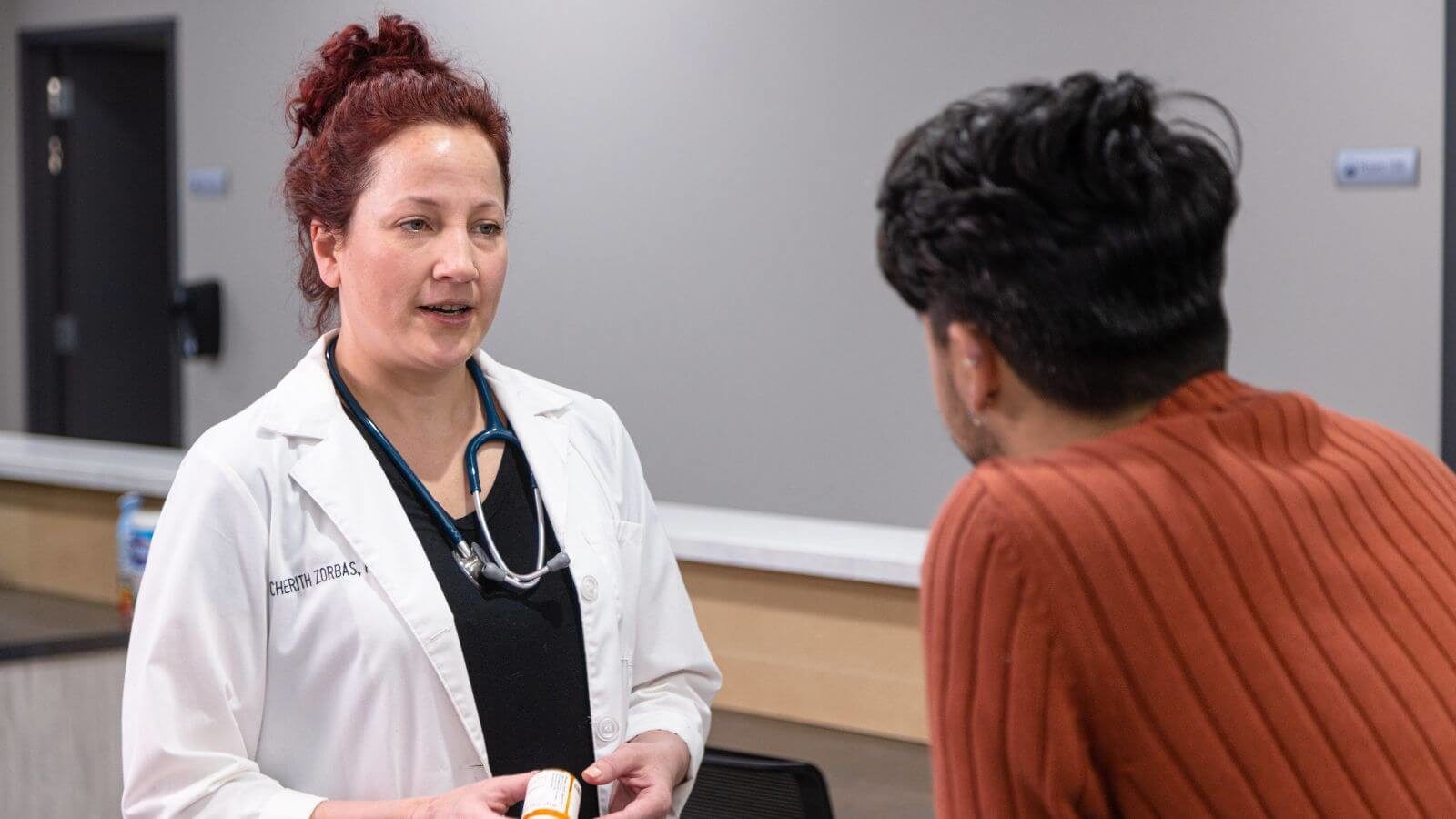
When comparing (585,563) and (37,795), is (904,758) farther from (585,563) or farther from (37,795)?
(37,795)

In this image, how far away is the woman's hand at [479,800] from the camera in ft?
4.39

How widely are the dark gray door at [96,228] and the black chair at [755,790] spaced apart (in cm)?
551

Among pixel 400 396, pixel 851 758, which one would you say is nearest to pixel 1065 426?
pixel 400 396

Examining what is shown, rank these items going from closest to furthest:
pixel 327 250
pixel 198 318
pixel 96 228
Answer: pixel 327 250
pixel 198 318
pixel 96 228

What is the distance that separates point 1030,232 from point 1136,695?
0.29 meters

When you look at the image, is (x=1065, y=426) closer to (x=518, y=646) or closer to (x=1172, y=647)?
(x=1172, y=647)

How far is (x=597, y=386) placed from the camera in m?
5.36

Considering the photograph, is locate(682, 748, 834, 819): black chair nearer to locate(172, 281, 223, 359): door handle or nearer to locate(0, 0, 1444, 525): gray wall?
locate(0, 0, 1444, 525): gray wall

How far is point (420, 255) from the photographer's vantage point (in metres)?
1.51

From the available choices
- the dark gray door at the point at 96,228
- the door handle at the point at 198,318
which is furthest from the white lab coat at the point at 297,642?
the dark gray door at the point at 96,228

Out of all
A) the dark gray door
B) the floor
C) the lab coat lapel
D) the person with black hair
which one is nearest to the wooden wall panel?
the floor

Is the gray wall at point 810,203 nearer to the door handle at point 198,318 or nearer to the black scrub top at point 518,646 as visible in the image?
the door handle at point 198,318

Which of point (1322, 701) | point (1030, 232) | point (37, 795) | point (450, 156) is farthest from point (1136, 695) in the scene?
point (37, 795)

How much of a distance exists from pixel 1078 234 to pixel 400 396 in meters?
0.90
